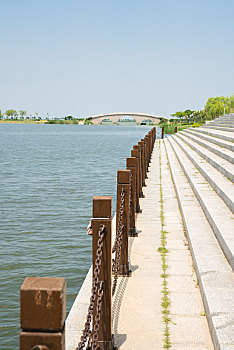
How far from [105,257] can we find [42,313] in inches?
67.0

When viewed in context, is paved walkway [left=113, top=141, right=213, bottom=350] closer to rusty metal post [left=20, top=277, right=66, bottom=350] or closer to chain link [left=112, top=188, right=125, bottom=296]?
chain link [left=112, top=188, right=125, bottom=296]

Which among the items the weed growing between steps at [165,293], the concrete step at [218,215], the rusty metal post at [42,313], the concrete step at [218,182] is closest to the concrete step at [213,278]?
the concrete step at [218,215]

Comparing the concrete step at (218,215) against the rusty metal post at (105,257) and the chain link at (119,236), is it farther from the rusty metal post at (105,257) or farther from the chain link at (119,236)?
the rusty metal post at (105,257)

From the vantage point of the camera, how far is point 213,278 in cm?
509

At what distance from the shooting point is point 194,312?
185 inches

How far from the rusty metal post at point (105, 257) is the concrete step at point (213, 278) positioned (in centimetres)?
96

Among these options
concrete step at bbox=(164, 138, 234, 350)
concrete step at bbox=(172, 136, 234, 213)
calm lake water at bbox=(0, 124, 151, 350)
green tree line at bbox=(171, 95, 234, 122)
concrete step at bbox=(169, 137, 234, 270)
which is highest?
green tree line at bbox=(171, 95, 234, 122)

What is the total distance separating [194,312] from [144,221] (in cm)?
420

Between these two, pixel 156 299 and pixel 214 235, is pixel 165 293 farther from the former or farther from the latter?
pixel 214 235

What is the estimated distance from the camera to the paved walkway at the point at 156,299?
164 inches

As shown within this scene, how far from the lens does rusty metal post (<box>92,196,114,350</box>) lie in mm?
3701

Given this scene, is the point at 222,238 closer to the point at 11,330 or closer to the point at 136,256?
the point at 136,256

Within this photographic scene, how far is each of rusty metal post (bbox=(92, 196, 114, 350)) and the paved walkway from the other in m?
0.26

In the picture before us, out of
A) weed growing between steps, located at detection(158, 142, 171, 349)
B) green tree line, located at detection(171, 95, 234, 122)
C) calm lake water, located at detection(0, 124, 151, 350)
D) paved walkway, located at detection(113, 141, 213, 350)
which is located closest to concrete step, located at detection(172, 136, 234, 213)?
paved walkway, located at detection(113, 141, 213, 350)
